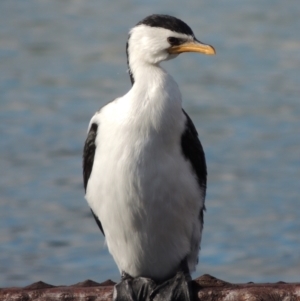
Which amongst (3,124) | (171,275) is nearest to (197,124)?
(3,124)

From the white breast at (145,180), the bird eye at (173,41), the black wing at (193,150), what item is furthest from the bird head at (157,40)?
the black wing at (193,150)

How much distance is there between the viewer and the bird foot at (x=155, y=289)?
5.57m

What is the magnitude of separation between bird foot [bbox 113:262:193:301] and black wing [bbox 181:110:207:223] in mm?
585

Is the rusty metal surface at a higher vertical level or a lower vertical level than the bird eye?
lower

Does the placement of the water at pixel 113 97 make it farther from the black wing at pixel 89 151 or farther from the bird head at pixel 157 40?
the bird head at pixel 157 40

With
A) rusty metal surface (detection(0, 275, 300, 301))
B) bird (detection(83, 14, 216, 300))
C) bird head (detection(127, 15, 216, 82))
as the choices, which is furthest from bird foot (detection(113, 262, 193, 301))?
bird head (detection(127, 15, 216, 82))

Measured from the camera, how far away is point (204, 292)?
16.3ft

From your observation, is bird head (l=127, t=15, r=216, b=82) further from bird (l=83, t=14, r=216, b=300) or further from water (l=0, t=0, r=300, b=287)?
water (l=0, t=0, r=300, b=287)

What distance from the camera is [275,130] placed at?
13430 millimetres

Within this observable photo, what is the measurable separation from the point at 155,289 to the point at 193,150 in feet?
2.84

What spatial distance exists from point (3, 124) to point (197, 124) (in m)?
2.50

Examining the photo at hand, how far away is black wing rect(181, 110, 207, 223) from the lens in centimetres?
611

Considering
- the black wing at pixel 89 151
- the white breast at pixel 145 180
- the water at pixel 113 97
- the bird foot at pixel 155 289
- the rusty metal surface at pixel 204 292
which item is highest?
the water at pixel 113 97

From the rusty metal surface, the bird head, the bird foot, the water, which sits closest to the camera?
the rusty metal surface
